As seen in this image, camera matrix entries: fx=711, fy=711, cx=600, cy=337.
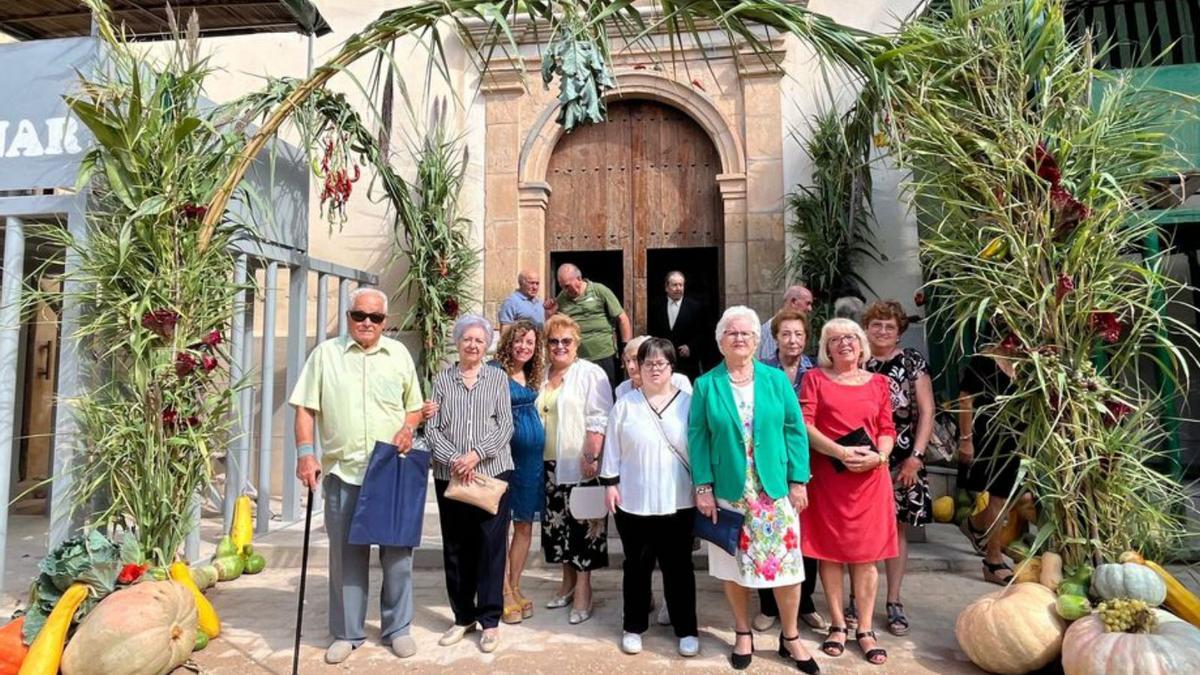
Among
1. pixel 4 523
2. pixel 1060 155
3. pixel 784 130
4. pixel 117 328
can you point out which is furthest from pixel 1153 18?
pixel 4 523

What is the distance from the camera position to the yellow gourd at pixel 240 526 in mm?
4348

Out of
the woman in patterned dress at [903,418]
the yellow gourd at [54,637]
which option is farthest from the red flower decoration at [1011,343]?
the yellow gourd at [54,637]

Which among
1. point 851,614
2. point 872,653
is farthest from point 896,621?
point 872,653

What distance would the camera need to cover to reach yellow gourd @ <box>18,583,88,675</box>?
2727 mm

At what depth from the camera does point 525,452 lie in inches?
135

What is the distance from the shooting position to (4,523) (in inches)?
141

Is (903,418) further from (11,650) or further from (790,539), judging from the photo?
(11,650)

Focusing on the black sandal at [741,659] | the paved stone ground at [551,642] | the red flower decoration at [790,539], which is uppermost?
the red flower decoration at [790,539]

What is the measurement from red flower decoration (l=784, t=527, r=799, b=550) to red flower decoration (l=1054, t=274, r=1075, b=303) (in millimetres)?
1461

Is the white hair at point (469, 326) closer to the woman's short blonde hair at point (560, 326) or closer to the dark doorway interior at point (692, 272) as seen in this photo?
the woman's short blonde hair at point (560, 326)

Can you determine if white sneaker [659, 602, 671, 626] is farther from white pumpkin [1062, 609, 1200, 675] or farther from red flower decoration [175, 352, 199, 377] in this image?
red flower decoration [175, 352, 199, 377]

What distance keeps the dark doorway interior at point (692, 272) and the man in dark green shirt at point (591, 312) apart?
1367mm

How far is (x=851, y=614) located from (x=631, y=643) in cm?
113

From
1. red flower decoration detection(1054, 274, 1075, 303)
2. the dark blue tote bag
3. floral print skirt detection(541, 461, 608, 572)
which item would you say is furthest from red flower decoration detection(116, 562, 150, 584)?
red flower decoration detection(1054, 274, 1075, 303)
